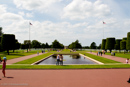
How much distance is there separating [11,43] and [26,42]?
201 ft

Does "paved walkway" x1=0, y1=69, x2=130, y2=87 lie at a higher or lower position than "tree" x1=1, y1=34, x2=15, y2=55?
lower

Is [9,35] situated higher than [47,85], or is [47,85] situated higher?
[9,35]

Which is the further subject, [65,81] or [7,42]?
[7,42]

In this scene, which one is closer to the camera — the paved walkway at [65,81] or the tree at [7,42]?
the paved walkway at [65,81]

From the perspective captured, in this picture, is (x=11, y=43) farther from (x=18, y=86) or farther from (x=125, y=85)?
(x=125, y=85)

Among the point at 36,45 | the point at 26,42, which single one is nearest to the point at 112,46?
the point at 26,42

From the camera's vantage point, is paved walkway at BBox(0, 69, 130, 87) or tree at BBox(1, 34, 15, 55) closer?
paved walkway at BBox(0, 69, 130, 87)

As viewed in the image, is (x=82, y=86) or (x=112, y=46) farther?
(x=112, y=46)

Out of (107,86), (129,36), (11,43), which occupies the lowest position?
(107,86)

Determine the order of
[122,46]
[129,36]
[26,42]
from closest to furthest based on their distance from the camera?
[129,36]
[122,46]
[26,42]

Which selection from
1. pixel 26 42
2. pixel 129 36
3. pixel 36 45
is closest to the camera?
pixel 129 36

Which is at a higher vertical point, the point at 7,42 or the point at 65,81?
the point at 7,42

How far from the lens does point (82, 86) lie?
8367mm

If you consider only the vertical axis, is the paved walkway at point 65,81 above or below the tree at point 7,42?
below
